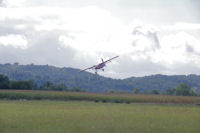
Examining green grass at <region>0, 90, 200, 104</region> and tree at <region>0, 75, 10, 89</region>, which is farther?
tree at <region>0, 75, 10, 89</region>

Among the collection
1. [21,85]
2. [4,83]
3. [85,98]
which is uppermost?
[4,83]

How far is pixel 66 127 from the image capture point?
26062mm

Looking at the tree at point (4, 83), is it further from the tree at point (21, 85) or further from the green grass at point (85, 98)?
the green grass at point (85, 98)

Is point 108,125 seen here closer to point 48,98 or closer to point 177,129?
point 177,129

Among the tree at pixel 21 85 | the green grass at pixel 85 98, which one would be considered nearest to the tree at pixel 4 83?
the tree at pixel 21 85

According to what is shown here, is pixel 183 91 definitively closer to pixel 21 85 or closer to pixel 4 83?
pixel 21 85

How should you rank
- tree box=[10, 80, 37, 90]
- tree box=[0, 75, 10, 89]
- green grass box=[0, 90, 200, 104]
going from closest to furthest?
green grass box=[0, 90, 200, 104] < tree box=[0, 75, 10, 89] < tree box=[10, 80, 37, 90]

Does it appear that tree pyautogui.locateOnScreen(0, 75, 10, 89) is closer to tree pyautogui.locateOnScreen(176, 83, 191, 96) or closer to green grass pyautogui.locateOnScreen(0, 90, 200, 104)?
green grass pyautogui.locateOnScreen(0, 90, 200, 104)

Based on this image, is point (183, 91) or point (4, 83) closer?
point (4, 83)

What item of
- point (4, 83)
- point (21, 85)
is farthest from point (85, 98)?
point (21, 85)

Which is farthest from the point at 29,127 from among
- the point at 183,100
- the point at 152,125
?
the point at 183,100

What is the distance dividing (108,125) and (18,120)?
682 cm

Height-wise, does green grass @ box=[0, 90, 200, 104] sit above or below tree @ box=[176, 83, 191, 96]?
below

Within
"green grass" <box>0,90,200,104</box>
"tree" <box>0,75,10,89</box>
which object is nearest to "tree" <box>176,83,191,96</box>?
"green grass" <box>0,90,200,104</box>
